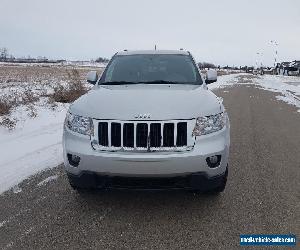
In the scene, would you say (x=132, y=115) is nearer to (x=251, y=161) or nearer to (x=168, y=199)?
(x=168, y=199)

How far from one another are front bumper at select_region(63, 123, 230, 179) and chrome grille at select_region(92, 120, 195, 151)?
66 mm

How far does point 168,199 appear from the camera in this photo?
14.8 ft

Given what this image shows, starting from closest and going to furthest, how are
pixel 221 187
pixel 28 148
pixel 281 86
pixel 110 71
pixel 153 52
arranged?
pixel 221 187
pixel 110 71
pixel 153 52
pixel 28 148
pixel 281 86

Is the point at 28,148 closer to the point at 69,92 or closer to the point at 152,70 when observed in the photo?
the point at 152,70

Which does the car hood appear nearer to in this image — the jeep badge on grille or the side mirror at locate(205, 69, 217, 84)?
the jeep badge on grille

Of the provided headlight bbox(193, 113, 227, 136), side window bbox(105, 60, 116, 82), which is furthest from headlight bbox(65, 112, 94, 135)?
side window bbox(105, 60, 116, 82)

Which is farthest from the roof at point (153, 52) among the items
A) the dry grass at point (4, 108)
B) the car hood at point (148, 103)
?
the dry grass at point (4, 108)

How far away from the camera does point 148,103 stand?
4062mm

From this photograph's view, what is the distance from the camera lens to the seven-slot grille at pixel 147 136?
149 inches

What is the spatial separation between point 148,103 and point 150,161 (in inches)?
27.1

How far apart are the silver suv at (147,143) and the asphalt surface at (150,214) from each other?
1.13 ft

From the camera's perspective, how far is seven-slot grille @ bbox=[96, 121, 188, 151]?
12.4 feet

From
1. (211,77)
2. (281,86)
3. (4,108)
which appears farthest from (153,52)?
(281,86)

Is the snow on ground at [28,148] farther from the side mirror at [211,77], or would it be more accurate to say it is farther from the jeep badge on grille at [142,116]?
the side mirror at [211,77]
